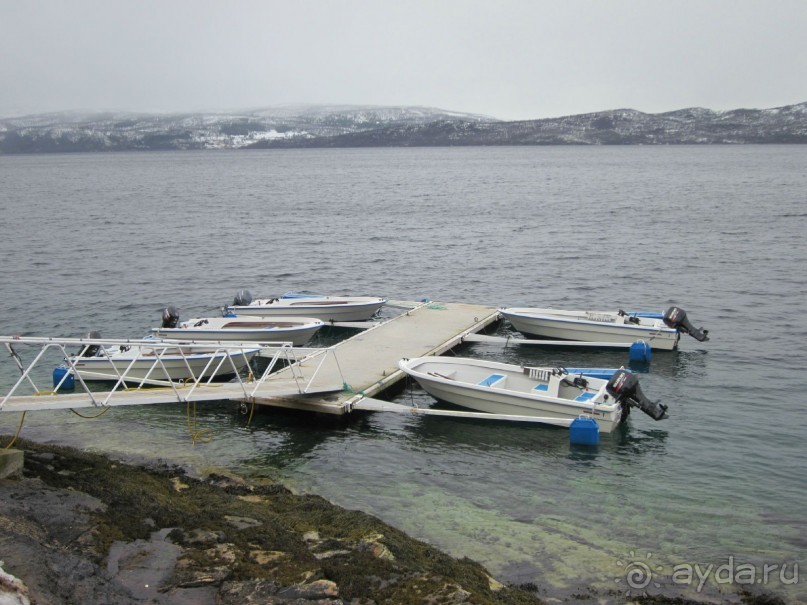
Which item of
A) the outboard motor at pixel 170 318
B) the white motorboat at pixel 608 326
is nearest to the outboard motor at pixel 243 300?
the outboard motor at pixel 170 318

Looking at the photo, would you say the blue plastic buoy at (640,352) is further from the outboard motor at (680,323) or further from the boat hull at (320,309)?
the boat hull at (320,309)

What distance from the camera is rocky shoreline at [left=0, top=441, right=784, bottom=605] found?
9523mm

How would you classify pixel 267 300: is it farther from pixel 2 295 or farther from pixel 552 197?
pixel 552 197

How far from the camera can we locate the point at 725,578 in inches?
488

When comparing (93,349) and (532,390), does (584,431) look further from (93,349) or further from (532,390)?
(93,349)

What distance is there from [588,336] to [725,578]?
15.0 meters

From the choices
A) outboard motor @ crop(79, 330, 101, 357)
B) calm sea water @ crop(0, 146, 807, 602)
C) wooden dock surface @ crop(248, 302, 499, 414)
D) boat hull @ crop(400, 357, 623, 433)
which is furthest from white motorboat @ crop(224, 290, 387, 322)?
boat hull @ crop(400, 357, 623, 433)

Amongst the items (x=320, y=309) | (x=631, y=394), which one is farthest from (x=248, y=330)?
(x=631, y=394)

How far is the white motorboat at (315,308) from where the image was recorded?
2959 cm

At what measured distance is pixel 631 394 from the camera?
750 inches

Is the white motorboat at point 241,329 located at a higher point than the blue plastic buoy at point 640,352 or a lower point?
higher

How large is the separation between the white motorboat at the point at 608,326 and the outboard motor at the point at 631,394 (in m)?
7.56

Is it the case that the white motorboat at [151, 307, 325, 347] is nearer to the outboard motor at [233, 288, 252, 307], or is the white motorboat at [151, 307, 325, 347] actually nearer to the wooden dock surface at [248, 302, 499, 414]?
the outboard motor at [233, 288, 252, 307]

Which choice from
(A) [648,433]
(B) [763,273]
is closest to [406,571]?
(A) [648,433]
